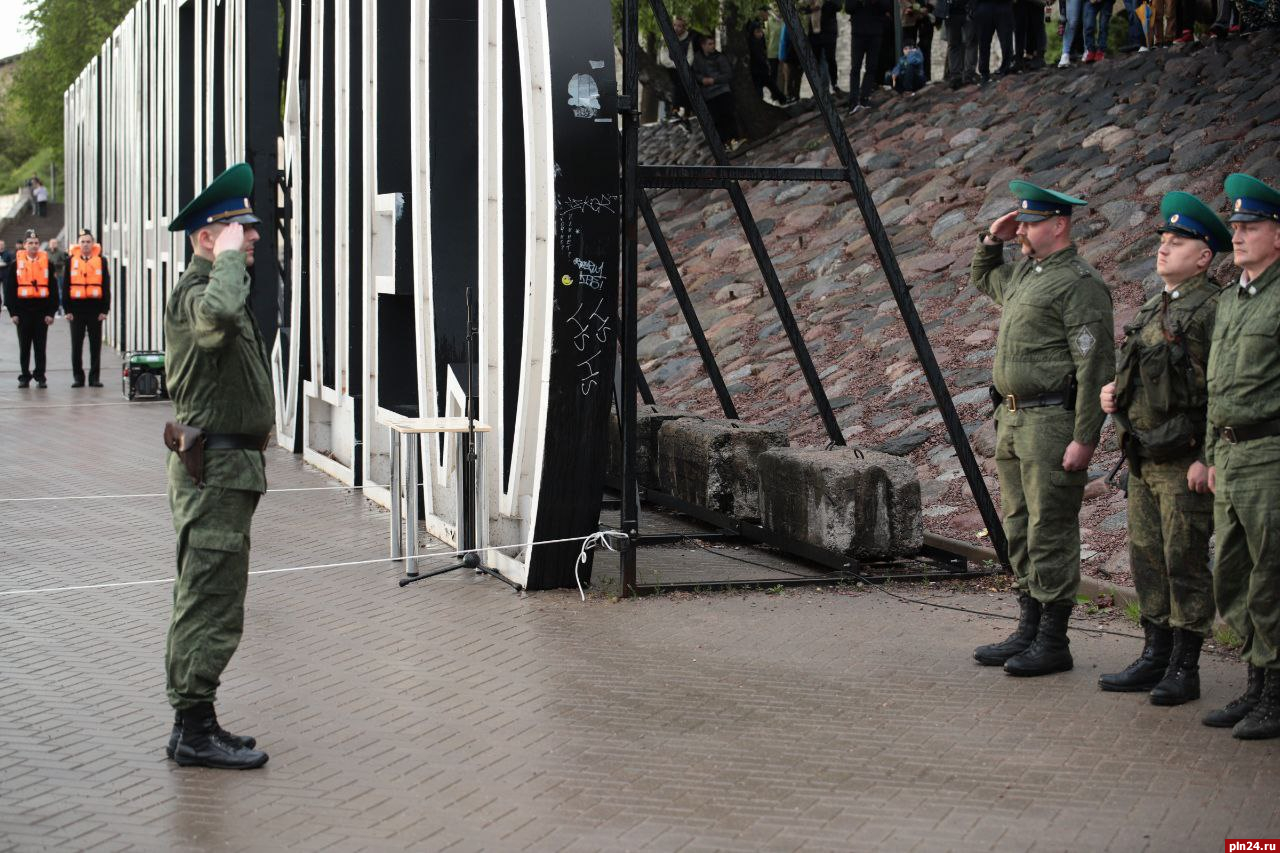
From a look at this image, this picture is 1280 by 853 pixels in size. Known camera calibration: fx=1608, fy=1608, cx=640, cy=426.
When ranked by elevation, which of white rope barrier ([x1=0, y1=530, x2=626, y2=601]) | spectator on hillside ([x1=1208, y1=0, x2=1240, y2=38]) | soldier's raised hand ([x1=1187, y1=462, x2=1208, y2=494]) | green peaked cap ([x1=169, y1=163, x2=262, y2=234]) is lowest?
white rope barrier ([x1=0, y1=530, x2=626, y2=601])

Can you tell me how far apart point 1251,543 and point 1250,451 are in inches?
14.0

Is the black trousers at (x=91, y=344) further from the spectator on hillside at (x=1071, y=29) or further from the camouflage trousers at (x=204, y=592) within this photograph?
the camouflage trousers at (x=204, y=592)

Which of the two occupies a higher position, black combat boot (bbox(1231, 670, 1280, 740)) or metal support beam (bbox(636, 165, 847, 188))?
metal support beam (bbox(636, 165, 847, 188))

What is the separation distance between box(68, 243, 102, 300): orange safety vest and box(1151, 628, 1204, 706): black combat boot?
1812 centimetres

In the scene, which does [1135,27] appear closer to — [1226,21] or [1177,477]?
[1226,21]

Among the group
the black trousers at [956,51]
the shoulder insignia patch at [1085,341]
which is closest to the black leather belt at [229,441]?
the shoulder insignia patch at [1085,341]

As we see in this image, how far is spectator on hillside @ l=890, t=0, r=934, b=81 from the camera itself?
79.2 ft

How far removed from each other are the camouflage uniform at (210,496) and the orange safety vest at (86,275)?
16.9 m

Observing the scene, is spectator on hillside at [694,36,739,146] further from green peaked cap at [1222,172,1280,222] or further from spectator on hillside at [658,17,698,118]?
green peaked cap at [1222,172,1280,222]

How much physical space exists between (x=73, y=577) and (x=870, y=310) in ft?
30.7

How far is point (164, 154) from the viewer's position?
24234 mm

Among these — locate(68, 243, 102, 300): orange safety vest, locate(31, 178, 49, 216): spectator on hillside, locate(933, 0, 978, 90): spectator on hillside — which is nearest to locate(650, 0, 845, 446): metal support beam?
locate(933, 0, 978, 90): spectator on hillside

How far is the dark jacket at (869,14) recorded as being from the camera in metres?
22.9

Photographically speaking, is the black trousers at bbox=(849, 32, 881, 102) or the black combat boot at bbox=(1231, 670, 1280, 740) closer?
the black combat boot at bbox=(1231, 670, 1280, 740)
